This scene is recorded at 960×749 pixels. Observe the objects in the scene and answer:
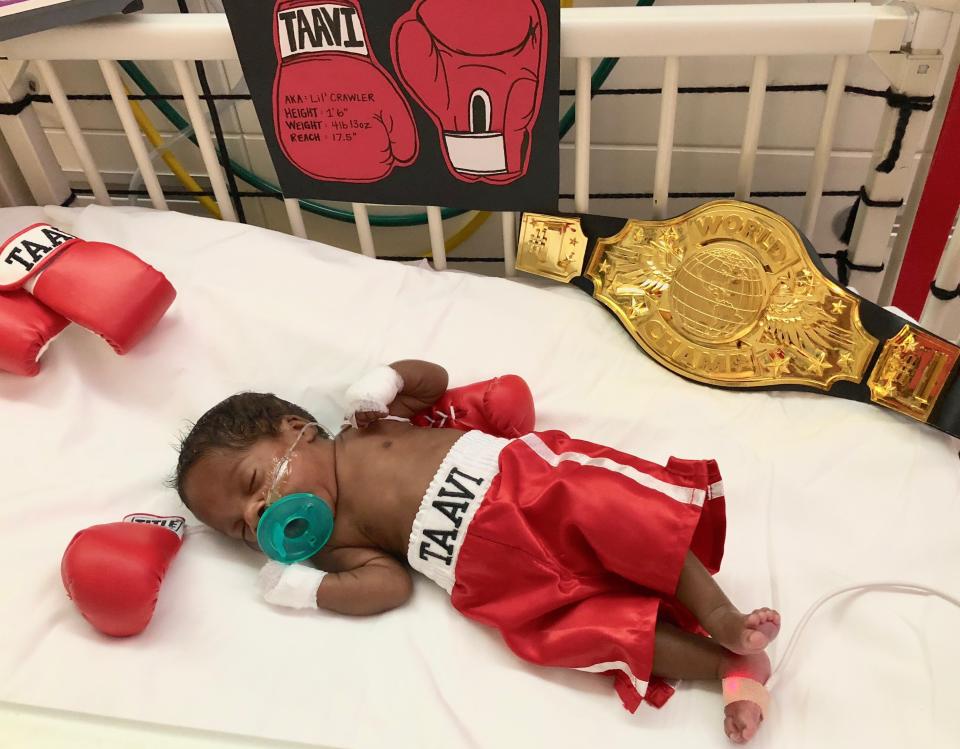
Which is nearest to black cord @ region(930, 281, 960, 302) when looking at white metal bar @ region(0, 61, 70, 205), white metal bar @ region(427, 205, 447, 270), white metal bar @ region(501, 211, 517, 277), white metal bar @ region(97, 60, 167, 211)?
white metal bar @ region(501, 211, 517, 277)

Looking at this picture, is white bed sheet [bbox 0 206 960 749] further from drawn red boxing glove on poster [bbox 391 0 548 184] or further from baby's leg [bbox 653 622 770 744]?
drawn red boxing glove on poster [bbox 391 0 548 184]

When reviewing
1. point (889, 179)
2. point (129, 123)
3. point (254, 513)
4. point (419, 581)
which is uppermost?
point (129, 123)

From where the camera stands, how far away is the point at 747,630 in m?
0.79

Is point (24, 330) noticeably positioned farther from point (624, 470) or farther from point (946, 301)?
point (946, 301)

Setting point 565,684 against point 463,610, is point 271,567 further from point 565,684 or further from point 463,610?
point 565,684

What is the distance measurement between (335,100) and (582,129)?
14.3 inches

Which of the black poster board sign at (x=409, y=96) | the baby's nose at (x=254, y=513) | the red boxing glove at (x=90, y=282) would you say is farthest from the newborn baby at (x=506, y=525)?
the black poster board sign at (x=409, y=96)

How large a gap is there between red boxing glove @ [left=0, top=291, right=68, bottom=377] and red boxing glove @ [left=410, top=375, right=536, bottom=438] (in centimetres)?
52

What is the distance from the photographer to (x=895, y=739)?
0.77 metres

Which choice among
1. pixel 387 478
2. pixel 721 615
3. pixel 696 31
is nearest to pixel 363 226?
pixel 387 478

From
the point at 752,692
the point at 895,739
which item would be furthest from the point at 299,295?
the point at 895,739

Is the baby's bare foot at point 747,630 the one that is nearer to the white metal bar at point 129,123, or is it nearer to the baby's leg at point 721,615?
the baby's leg at point 721,615

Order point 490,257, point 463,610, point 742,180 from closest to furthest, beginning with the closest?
1. point 463,610
2. point 742,180
3. point 490,257

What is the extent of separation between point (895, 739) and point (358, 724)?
54 centimetres
